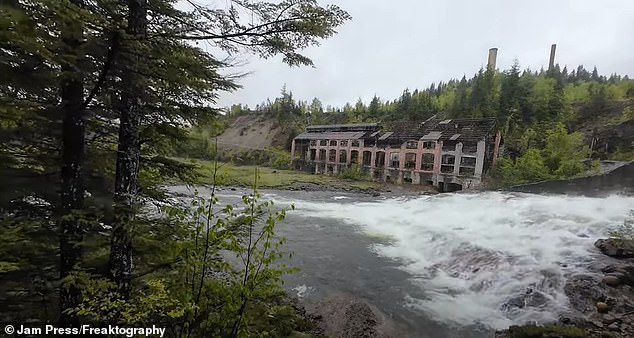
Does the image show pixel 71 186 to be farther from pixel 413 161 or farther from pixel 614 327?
pixel 413 161

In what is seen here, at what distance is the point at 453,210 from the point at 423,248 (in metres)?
5.79

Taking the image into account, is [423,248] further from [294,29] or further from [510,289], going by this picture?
[294,29]

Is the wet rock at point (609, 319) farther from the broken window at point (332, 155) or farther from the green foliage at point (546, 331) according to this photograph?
the broken window at point (332, 155)

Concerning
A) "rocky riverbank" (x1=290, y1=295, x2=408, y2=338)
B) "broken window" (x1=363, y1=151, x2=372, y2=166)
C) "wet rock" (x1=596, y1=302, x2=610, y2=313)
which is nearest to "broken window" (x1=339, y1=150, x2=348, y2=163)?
A: "broken window" (x1=363, y1=151, x2=372, y2=166)

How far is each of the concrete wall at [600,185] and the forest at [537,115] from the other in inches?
221

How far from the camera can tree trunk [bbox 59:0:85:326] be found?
3016 millimetres

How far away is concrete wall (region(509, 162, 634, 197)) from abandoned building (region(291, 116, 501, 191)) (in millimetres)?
7271

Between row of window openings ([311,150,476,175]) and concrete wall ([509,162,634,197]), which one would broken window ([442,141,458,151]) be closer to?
row of window openings ([311,150,476,175])

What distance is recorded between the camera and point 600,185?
1683 cm

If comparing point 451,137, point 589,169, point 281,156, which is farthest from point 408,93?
point 589,169

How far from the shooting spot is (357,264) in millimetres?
10266

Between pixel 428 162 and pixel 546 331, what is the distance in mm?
24543

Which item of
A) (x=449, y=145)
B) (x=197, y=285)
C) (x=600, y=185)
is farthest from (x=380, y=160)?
(x=197, y=285)

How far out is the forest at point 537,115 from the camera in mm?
25438
